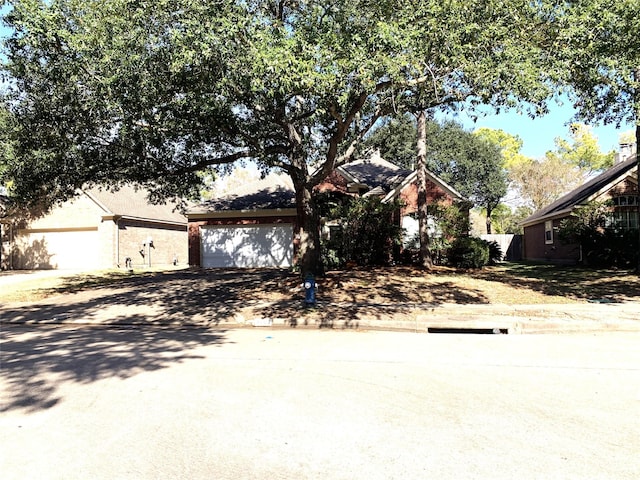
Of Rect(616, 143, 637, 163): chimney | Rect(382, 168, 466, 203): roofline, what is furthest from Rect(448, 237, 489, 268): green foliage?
Rect(616, 143, 637, 163): chimney

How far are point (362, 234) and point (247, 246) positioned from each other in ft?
23.2

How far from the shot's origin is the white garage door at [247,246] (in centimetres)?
2361

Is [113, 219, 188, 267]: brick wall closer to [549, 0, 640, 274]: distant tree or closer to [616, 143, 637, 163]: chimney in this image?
[549, 0, 640, 274]: distant tree

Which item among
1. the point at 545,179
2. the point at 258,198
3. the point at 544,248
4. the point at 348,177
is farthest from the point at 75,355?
the point at 545,179

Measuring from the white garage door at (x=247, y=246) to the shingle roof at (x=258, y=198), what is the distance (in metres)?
0.99

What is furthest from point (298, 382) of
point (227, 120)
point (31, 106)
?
point (31, 106)

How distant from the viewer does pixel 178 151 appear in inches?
587

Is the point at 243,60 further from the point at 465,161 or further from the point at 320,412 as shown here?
the point at 465,161

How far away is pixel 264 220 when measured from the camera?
2375 centimetres

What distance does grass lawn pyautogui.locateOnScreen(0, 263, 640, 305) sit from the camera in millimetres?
12359

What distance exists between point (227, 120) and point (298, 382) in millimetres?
8420

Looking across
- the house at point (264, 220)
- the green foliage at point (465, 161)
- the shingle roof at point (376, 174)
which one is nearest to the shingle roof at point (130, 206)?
the house at point (264, 220)

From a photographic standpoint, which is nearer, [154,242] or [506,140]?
[154,242]

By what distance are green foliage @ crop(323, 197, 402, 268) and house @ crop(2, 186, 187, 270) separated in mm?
12196
